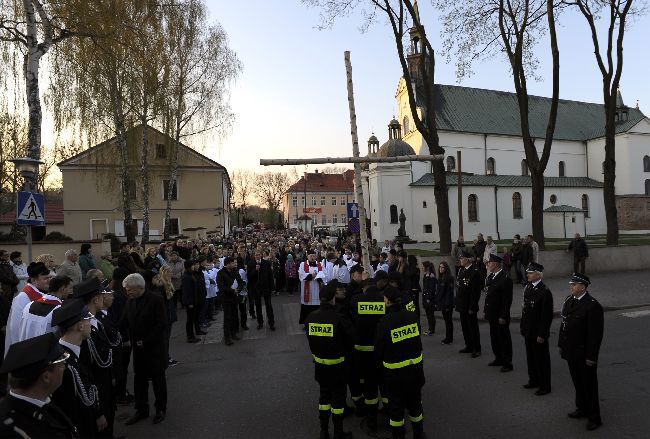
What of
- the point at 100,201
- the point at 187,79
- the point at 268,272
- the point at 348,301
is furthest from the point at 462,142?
the point at 348,301

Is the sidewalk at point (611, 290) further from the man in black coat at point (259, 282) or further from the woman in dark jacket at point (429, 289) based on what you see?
the man in black coat at point (259, 282)

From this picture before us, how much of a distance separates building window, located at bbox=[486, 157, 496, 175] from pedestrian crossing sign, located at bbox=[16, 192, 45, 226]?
46.1 metres

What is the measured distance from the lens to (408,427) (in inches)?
221

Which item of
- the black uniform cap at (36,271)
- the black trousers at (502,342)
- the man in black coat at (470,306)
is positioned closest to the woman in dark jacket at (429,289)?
the man in black coat at (470,306)

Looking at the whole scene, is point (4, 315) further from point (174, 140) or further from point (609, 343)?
point (174, 140)

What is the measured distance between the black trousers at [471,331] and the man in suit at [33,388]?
726 cm

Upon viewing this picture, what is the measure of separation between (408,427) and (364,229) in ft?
13.9

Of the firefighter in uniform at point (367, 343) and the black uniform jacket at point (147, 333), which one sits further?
the black uniform jacket at point (147, 333)

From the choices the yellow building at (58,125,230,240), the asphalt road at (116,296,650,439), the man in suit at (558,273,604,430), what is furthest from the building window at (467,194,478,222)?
the man in suit at (558,273,604,430)

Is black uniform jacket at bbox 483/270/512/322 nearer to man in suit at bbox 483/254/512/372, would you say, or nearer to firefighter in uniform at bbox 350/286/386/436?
man in suit at bbox 483/254/512/372

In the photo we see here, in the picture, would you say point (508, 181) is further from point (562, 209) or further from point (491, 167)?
point (562, 209)

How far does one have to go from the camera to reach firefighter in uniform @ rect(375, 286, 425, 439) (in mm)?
4941

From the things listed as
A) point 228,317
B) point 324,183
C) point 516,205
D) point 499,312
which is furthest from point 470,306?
Result: point 324,183

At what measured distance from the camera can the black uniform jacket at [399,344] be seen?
497 centimetres
